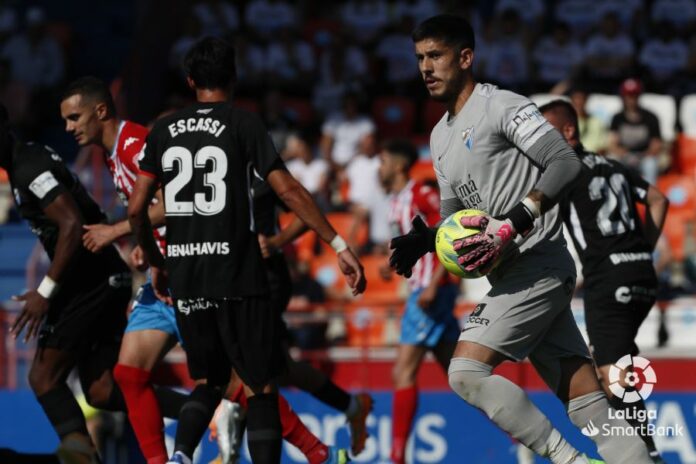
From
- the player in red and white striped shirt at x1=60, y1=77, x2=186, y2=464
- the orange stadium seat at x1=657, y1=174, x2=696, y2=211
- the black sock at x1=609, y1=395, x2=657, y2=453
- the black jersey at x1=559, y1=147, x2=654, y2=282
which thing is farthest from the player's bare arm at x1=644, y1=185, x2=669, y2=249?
the orange stadium seat at x1=657, y1=174, x2=696, y2=211

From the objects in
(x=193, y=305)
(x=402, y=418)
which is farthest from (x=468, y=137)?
(x=402, y=418)

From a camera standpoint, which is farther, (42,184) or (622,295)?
(622,295)

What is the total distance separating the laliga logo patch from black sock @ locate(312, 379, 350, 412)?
6.23 ft

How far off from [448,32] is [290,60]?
10.9 metres

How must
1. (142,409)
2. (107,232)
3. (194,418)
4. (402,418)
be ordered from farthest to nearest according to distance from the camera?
(402,418)
(142,409)
(107,232)
(194,418)

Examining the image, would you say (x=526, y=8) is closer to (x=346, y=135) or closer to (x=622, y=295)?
(x=346, y=135)

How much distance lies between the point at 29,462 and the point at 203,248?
1960 mm

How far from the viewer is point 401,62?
55.6 feet

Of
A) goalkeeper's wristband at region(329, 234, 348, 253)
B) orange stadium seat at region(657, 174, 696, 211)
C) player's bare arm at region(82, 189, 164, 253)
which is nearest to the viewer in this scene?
goalkeeper's wristband at region(329, 234, 348, 253)

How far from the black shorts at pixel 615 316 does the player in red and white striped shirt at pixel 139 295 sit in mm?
2605

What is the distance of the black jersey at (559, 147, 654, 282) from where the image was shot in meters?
7.89

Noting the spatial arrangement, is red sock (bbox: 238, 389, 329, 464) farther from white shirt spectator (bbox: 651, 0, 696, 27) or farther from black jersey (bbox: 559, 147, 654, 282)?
white shirt spectator (bbox: 651, 0, 696, 27)

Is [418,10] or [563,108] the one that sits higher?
[563,108]

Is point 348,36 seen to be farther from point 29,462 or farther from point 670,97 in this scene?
point 29,462
